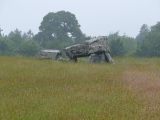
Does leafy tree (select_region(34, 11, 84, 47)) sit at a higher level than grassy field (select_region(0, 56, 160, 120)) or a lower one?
higher

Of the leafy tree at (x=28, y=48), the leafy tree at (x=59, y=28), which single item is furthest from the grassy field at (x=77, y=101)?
the leafy tree at (x=59, y=28)

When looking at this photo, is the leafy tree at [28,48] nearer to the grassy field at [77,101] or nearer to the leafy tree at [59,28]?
the leafy tree at [59,28]

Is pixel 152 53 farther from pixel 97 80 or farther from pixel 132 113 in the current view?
pixel 132 113

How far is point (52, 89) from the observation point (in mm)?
11000

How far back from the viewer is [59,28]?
77.9 metres

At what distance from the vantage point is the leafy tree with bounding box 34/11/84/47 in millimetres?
77425

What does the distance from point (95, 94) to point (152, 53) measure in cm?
5171

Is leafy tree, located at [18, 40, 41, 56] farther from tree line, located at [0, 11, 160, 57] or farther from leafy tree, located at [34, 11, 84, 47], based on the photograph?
leafy tree, located at [34, 11, 84, 47]

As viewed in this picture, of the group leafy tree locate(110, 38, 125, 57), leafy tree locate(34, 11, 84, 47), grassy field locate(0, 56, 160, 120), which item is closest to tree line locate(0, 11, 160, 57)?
leafy tree locate(34, 11, 84, 47)

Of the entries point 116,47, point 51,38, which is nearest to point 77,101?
point 116,47

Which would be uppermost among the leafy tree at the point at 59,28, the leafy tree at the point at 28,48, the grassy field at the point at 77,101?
the leafy tree at the point at 59,28

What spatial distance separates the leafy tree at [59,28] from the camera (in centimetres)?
7743

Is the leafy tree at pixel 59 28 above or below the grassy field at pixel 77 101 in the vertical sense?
above

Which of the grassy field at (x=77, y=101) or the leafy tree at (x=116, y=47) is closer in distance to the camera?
the grassy field at (x=77, y=101)
